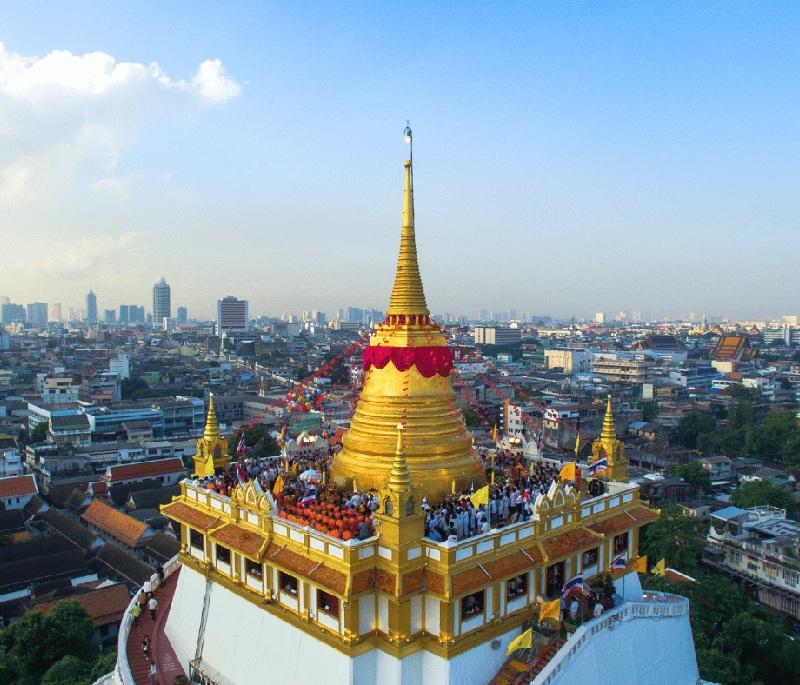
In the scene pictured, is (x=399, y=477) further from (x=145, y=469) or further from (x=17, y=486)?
(x=145, y=469)

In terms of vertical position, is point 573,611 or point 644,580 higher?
point 573,611

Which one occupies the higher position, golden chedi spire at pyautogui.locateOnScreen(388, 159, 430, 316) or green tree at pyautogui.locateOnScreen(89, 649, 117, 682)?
golden chedi spire at pyautogui.locateOnScreen(388, 159, 430, 316)

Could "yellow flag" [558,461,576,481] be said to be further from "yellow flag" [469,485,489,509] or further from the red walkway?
the red walkway

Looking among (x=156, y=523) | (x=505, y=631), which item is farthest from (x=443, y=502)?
(x=156, y=523)

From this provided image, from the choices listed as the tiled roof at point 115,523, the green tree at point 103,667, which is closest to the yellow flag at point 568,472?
the green tree at point 103,667

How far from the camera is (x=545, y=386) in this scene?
108625 millimetres

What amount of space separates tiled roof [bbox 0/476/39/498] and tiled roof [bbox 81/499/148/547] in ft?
18.6

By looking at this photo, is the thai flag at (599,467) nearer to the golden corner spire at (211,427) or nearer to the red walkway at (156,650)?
the golden corner spire at (211,427)

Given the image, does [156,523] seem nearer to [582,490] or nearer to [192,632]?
[192,632]

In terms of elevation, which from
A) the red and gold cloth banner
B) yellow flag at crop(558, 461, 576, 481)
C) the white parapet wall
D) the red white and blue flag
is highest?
the red and gold cloth banner

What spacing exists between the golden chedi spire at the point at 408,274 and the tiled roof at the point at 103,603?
24.2m

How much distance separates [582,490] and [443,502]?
20.6 feet

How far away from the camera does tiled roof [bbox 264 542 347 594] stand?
53.8 ft

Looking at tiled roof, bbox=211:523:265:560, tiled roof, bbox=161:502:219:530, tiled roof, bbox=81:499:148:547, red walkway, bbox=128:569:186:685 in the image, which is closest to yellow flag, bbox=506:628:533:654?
tiled roof, bbox=211:523:265:560
